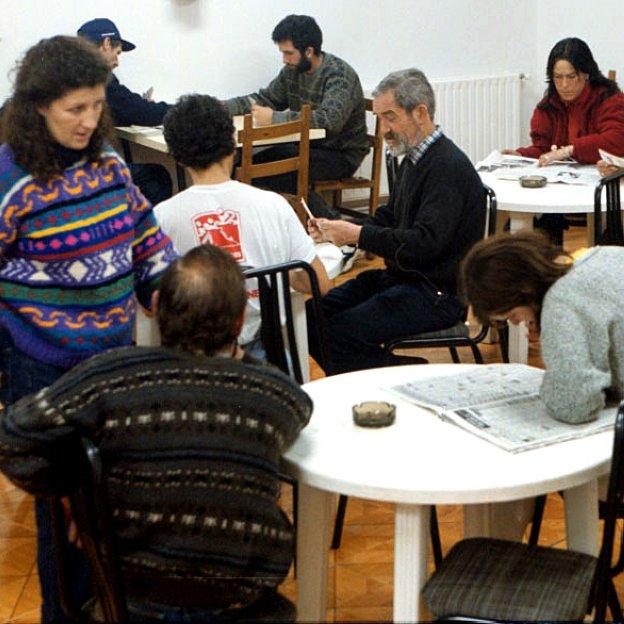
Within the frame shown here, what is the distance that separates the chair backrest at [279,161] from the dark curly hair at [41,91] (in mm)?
2876

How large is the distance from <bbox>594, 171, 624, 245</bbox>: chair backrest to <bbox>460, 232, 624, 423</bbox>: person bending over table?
5.55 feet

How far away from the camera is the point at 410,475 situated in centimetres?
194

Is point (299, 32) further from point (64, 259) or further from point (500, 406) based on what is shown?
point (500, 406)

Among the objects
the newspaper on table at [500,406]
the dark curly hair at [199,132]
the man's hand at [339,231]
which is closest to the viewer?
the newspaper on table at [500,406]

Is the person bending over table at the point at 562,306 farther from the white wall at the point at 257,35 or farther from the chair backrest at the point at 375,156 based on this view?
the white wall at the point at 257,35

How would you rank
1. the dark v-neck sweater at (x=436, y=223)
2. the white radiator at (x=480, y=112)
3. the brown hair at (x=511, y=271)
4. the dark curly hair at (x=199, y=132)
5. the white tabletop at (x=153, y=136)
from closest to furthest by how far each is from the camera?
the brown hair at (x=511, y=271)
the dark curly hair at (x=199, y=132)
the dark v-neck sweater at (x=436, y=223)
the white tabletop at (x=153, y=136)
the white radiator at (x=480, y=112)

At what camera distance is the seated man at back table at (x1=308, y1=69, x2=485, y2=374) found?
339 cm

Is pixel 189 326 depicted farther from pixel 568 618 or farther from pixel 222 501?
pixel 568 618

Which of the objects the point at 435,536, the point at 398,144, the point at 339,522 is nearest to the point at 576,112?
the point at 398,144

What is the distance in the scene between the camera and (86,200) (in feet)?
7.52

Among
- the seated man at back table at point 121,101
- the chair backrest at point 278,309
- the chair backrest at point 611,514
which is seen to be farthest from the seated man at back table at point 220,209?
the seated man at back table at point 121,101

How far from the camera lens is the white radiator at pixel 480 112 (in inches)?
279

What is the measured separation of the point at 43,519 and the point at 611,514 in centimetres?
110

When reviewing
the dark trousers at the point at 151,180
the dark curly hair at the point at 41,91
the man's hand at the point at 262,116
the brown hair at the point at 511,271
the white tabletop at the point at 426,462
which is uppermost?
the dark curly hair at the point at 41,91
